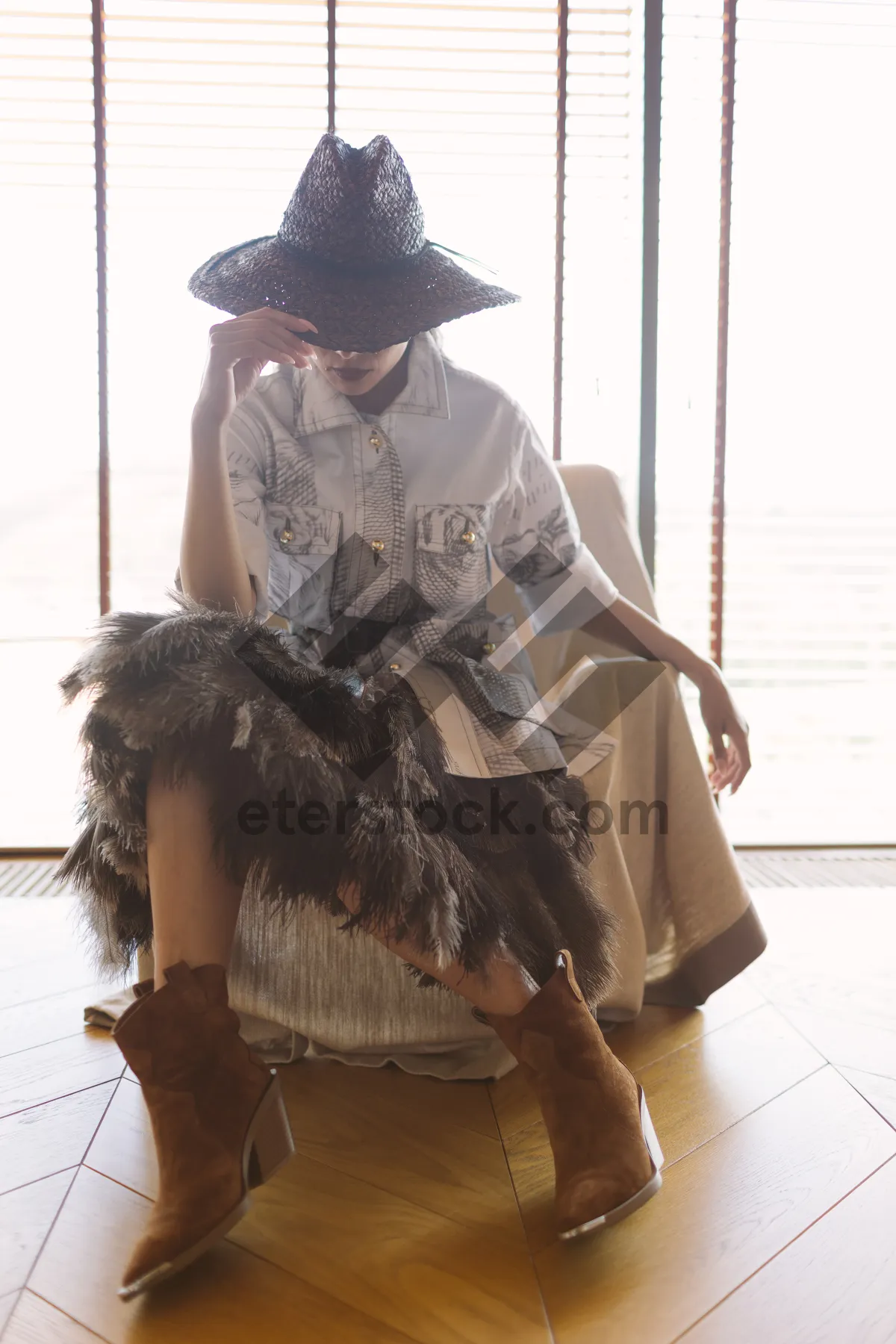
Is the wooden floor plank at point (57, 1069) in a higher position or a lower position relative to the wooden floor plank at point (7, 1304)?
lower

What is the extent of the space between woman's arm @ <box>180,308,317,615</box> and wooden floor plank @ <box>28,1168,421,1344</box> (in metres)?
0.60

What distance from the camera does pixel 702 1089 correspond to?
1105mm

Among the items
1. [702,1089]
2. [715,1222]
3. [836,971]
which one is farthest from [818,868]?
[715,1222]

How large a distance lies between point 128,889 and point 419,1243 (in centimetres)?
43

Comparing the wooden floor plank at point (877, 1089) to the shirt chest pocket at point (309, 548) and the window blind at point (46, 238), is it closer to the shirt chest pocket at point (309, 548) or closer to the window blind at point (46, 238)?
the shirt chest pocket at point (309, 548)

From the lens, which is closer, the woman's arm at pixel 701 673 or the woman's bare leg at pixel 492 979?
the woman's bare leg at pixel 492 979

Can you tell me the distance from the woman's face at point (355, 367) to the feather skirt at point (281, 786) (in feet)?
1.14

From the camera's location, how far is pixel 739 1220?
85cm

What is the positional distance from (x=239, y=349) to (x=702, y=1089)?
39.2 inches

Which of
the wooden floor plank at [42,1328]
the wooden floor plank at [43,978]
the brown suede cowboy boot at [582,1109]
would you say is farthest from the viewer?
the wooden floor plank at [43,978]

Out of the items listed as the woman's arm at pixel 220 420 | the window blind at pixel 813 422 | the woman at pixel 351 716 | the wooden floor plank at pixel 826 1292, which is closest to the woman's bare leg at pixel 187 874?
the woman at pixel 351 716

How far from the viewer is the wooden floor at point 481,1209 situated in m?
0.72

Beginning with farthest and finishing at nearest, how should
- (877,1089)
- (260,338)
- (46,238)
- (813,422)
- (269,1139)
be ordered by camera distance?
1. (813,422)
2. (46,238)
3. (877,1089)
4. (260,338)
5. (269,1139)

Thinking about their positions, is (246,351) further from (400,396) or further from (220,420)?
(400,396)
